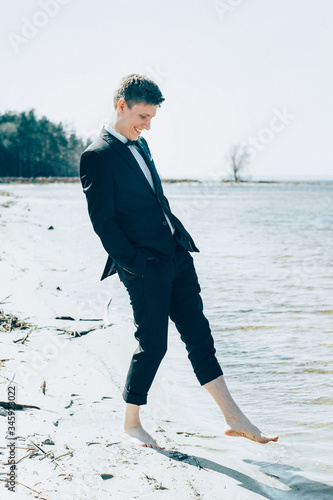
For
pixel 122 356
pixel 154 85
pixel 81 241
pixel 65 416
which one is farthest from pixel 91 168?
pixel 81 241

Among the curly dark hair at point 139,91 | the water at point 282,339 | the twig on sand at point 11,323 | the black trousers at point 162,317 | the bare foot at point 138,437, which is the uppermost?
the curly dark hair at point 139,91

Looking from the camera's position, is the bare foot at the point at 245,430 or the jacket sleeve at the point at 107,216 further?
the bare foot at the point at 245,430

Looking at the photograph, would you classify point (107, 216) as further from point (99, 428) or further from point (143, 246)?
point (99, 428)

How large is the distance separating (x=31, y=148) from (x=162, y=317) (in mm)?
79923

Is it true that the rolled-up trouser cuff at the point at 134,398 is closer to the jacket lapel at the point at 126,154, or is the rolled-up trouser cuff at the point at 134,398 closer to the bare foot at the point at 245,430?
the bare foot at the point at 245,430

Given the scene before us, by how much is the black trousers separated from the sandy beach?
322 mm

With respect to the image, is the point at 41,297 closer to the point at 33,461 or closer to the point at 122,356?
the point at 122,356

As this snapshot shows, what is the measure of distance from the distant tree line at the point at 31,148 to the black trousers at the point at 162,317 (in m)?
78.5

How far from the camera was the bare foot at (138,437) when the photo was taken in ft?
8.77

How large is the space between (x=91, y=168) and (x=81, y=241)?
10.0 meters

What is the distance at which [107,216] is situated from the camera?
8.37ft

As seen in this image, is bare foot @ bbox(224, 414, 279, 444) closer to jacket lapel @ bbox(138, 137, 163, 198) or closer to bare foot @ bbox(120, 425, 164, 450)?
bare foot @ bbox(120, 425, 164, 450)

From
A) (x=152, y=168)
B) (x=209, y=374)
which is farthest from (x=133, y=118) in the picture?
(x=209, y=374)

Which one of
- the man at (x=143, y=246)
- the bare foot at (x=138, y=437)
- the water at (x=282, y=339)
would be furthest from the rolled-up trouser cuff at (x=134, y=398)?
the water at (x=282, y=339)
